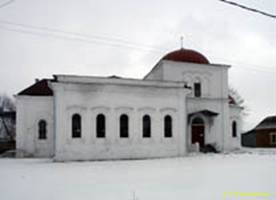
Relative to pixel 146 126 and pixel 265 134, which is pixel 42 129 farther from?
pixel 265 134

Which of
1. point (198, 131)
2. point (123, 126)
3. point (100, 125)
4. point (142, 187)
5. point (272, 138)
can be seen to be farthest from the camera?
point (272, 138)

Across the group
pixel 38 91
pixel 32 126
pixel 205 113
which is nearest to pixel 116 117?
pixel 205 113

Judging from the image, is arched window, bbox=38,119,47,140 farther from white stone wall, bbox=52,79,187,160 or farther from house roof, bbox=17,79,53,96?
white stone wall, bbox=52,79,187,160

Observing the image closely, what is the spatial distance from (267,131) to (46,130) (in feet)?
107

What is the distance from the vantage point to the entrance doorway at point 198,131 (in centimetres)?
3102

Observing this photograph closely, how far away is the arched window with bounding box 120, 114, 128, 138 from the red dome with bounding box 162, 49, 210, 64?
1019 cm

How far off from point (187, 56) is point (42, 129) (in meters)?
16.0

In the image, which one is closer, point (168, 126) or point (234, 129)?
point (168, 126)

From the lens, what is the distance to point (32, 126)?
30.9 m

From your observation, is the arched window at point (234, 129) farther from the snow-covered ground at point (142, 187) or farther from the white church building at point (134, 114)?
the snow-covered ground at point (142, 187)

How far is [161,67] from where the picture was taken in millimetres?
31688

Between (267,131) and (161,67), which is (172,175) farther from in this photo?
(267,131)

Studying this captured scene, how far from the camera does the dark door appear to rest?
102 ft

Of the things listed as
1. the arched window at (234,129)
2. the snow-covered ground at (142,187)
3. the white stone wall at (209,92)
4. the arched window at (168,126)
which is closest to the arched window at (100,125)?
the arched window at (168,126)
